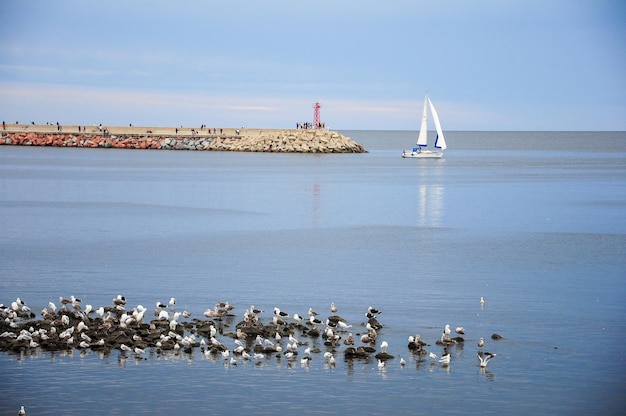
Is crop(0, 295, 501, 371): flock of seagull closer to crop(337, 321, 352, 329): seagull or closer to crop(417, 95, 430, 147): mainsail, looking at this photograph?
crop(337, 321, 352, 329): seagull

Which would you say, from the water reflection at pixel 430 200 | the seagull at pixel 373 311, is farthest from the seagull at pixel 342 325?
the water reflection at pixel 430 200

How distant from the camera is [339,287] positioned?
91.8 ft

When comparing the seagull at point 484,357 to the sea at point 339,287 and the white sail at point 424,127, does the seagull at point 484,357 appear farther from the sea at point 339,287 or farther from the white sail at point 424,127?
the white sail at point 424,127

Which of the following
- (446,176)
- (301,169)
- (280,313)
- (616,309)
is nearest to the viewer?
(280,313)

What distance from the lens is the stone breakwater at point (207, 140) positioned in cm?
14050

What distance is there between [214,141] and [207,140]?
1.25 meters

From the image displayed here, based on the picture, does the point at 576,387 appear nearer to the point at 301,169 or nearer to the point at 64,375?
the point at 64,375

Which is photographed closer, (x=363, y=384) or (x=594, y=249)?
(x=363, y=384)

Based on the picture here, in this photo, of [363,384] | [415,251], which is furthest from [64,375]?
[415,251]

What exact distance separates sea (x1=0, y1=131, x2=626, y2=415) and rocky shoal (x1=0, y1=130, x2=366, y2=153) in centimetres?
7395

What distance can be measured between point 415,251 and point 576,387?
59.6ft

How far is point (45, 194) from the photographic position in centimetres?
6425

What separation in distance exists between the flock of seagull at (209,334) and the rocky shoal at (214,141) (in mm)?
116591

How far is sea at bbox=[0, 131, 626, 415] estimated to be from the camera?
17.8 meters
